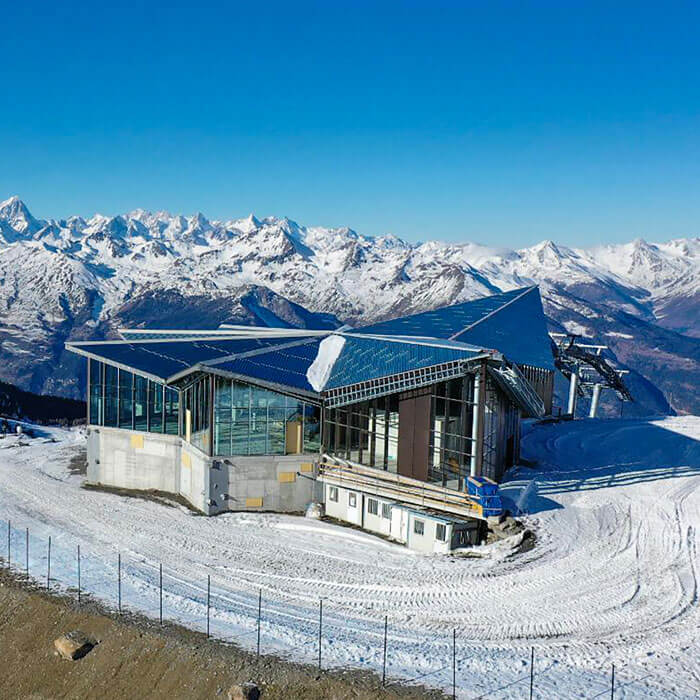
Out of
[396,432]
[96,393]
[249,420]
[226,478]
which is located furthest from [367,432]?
[96,393]

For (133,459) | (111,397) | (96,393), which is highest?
(96,393)

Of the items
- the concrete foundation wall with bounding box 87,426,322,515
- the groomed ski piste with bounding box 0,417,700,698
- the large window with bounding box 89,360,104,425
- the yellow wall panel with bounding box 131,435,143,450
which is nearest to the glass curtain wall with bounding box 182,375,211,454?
the concrete foundation wall with bounding box 87,426,322,515

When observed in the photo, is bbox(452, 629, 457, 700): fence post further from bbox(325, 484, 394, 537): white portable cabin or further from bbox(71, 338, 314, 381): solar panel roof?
bbox(71, 338, 314, 381): solar panel roof

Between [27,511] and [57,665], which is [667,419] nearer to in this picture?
[27,511]

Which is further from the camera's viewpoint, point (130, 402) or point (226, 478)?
point (130, 402)

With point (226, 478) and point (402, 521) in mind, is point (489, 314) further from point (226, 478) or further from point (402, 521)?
point (226, 478)
